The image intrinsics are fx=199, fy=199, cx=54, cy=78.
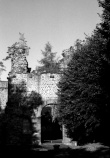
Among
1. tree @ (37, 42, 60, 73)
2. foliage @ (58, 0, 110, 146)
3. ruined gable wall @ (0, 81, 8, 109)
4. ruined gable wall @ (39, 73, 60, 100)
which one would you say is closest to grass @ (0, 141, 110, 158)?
foliage @ (58, 0, 110, 146)

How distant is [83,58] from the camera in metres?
16.5

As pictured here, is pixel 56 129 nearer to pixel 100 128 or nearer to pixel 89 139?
pixel 89 139

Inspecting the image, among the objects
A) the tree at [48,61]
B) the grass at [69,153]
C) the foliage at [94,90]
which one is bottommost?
the grass at [69,153]

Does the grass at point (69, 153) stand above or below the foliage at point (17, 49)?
below

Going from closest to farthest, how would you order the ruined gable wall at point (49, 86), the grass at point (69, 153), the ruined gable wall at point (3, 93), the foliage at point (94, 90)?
the grass at point (69, 153), the foliage at point (94, 90), the ruined gable wall at point (3, 93), the ruined gable wall at point (49, 86)

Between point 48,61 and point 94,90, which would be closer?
point 94,90

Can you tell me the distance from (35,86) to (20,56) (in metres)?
4.56

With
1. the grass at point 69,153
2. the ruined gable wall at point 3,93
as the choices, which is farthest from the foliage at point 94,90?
the ruined gable wall at point 3,93

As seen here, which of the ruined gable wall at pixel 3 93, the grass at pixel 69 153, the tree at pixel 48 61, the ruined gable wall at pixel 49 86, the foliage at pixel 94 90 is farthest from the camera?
the tree at pixel 48 61

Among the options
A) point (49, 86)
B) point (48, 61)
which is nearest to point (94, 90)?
point (49, 86)

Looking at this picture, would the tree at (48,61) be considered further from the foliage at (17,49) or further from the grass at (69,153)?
the grass at (69,153)

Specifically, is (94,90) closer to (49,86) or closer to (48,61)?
(49,86)

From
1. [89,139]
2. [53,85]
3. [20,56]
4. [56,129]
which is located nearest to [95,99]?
[89,139]

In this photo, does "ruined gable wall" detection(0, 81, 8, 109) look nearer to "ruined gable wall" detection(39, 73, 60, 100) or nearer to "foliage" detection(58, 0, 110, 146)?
"ruined gable wall" detection(39, 73, 60, 100)
